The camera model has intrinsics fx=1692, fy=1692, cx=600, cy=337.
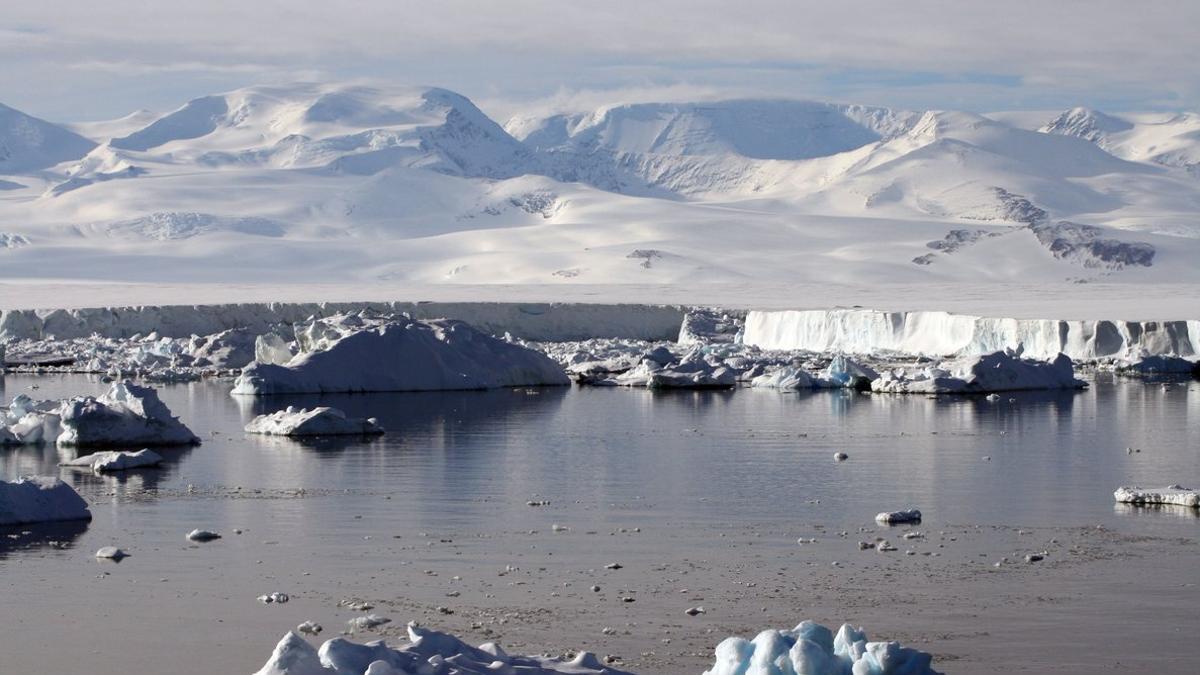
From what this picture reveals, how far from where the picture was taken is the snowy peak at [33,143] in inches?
5458

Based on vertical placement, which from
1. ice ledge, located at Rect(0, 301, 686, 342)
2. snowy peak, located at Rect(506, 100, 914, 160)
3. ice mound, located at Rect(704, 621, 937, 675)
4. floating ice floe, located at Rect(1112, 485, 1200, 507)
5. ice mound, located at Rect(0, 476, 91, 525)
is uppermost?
snowy peak, located at Rect(506, 100, 914, 160)

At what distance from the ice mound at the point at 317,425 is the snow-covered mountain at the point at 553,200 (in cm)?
4771

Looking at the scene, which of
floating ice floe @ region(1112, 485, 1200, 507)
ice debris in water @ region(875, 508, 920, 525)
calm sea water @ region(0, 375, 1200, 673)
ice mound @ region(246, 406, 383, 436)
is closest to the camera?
calm sea water @ region(0, 375, 1200, 673)

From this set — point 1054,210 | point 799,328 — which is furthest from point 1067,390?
point 1054,210

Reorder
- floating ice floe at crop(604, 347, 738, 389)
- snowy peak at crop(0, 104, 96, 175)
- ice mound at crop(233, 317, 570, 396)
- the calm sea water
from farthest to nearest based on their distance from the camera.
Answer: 1. snowy peak at crop(0, 104, 96, 175)
2. floating ice floe at crop(604, 347, 738, 389)
3. ice mound at crop(233, 317, 570, 396)
4. the calm sea water

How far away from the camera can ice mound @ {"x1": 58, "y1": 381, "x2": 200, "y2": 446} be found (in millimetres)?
16984

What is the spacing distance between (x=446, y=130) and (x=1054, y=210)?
51719 millimetres

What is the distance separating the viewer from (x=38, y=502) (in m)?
12.1

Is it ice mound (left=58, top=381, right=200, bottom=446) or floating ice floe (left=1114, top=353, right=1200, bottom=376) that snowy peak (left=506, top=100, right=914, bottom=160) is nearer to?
floating ice floe (left=1114, top=353, right=1200, bottom=376)

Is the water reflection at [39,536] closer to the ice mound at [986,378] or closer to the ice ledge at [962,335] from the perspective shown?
the ice mound at [986,378]

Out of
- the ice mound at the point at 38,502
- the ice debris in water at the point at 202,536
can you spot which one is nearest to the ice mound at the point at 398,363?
the ice mound at the point at 38,502

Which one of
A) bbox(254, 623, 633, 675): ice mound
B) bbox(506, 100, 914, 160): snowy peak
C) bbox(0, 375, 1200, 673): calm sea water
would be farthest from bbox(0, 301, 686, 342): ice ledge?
bbox(506, 100, 914, 160): snowy peak

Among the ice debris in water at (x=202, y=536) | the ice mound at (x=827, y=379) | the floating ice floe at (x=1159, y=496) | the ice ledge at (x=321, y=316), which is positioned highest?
the ice ledge at (x=321, y=316)

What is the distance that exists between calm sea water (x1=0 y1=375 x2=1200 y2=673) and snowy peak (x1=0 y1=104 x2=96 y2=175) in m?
124
